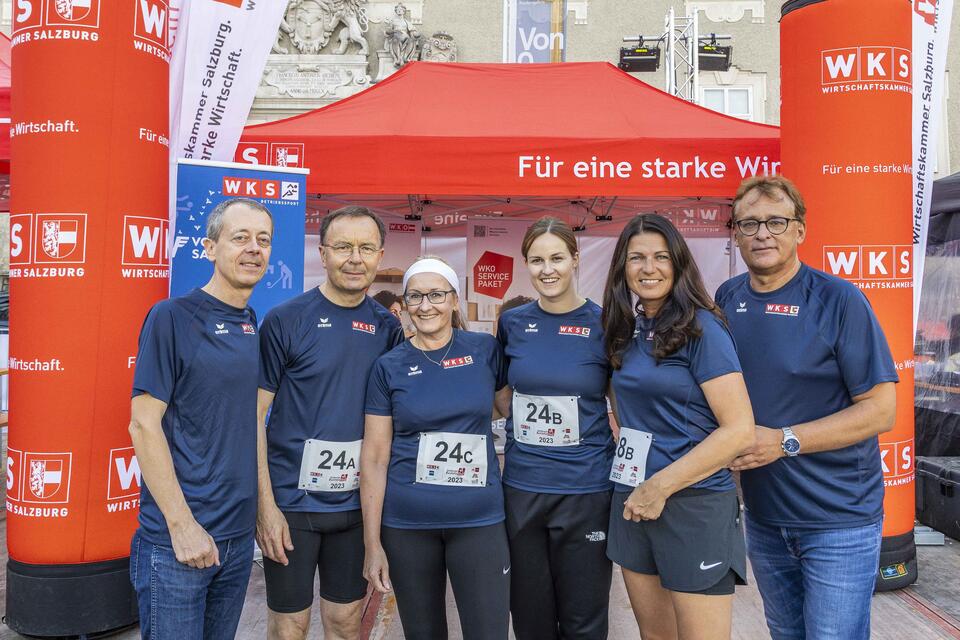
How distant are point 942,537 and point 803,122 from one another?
2.84 m

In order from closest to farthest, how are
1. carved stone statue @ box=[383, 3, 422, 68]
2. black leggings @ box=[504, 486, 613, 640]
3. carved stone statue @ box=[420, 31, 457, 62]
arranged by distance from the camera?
black leggings @ box=[504, 486, 613, 640] < carved stone statue @ box=[383, 3, 422, 68] < carved stone statue @ box=[420, 31, 457, 62]

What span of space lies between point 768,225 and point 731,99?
1420 centimetres

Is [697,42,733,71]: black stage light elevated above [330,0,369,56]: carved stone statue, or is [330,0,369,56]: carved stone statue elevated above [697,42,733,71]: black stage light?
[330,0,369,56]: carved stone statue

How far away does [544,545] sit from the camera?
2.04 metres

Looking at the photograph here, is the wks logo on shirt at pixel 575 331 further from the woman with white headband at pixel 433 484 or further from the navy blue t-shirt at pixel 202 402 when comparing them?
the navy blue t-shirt at pixel 202 402

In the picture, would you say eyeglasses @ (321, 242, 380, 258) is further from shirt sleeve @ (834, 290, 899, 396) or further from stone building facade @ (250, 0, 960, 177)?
stone building facade @ (250, 0, 960, 177)

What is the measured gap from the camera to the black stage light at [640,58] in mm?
13547

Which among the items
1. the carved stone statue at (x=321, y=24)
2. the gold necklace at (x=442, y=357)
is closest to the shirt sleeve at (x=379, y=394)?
the gold necklace at (x=442, y=357)

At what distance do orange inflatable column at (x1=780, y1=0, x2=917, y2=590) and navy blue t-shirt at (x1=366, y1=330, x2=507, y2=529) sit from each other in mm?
2295

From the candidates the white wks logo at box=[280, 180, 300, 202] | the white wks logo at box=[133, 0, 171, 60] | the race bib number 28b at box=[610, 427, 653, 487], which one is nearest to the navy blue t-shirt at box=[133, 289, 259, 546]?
the race bib number 28b at box=[610, 427, 653, 487]

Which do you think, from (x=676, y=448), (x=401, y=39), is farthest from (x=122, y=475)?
(x=401, y=39)

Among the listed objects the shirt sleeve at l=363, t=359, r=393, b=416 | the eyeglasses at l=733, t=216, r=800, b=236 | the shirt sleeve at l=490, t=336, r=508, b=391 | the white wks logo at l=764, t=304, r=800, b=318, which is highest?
the eyeglasses at l=733, t=216, r=800, b=236

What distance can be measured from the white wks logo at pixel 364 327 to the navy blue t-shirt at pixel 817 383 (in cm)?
115

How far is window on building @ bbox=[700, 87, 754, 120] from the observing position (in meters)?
14.4
